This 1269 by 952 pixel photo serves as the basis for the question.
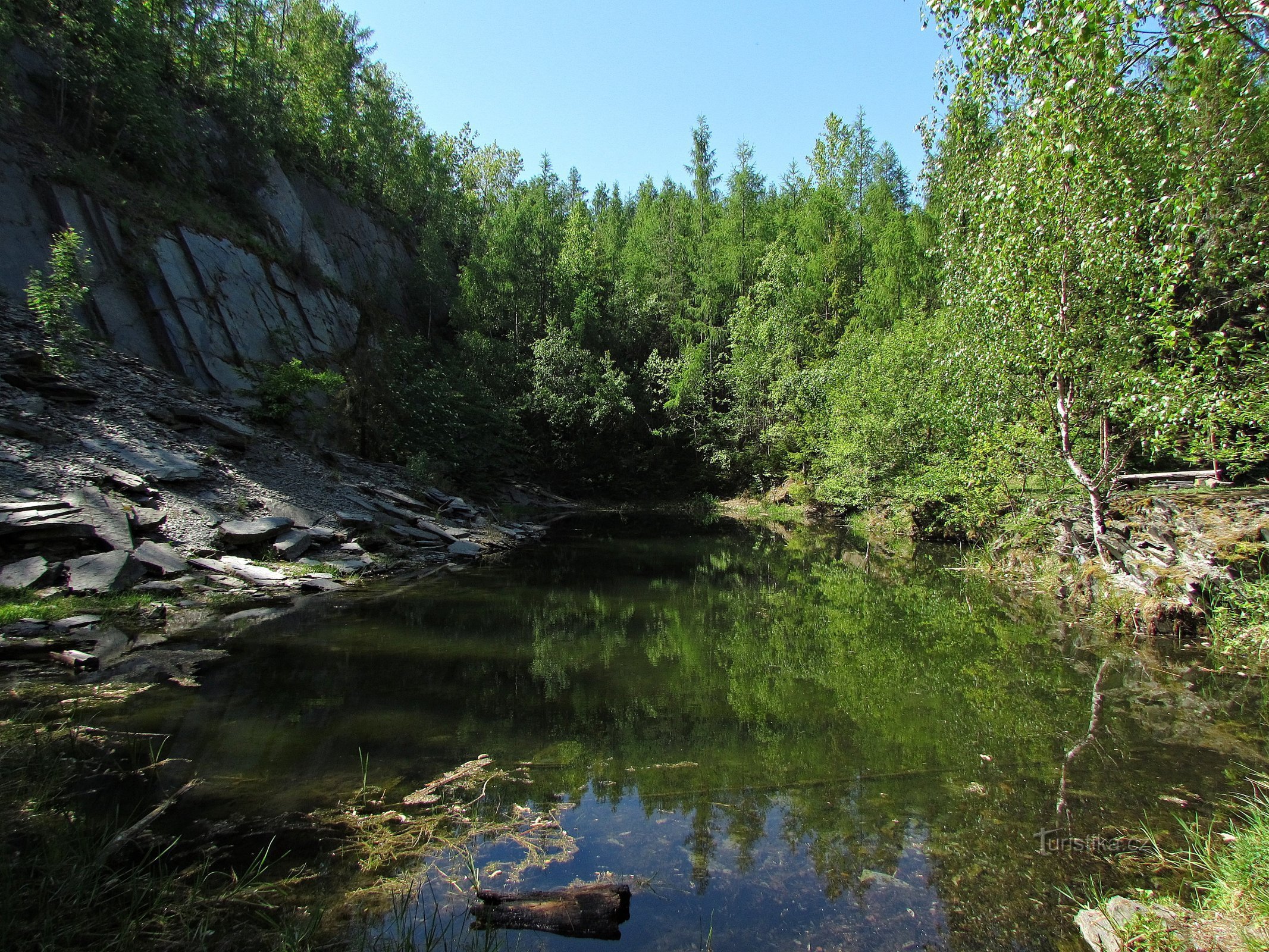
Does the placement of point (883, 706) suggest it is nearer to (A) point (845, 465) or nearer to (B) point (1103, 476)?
(B) point (1103, 476)

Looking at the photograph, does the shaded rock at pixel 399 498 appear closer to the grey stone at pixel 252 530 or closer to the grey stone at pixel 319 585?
the grey stone at pixel 252 530

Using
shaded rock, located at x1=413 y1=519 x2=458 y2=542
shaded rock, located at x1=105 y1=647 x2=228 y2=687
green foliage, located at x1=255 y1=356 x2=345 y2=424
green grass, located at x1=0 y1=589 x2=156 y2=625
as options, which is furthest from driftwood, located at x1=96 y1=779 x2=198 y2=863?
green foliage, located at x1=255 y1=356 x2=345 y2=424

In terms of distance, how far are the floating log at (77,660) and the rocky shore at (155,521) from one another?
0.05 feet

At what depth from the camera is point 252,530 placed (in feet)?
41.4

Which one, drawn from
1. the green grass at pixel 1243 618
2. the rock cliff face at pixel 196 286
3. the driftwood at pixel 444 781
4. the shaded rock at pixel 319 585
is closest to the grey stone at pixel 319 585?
the shaded rock at pixel 319 585

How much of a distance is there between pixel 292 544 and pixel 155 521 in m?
2.37

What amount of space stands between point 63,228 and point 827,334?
35.9 meters

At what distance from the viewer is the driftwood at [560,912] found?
3.64 metres

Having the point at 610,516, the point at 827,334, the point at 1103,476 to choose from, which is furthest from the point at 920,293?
the point at 1103,476

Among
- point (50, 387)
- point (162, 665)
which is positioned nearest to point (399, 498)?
point (50, 387)

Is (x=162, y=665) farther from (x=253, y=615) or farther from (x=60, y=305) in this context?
(x=60, y=305)

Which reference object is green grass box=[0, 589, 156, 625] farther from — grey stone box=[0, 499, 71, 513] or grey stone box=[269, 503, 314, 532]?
grey stone box=[269, 503, 314, 532]

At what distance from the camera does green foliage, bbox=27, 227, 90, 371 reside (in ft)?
45.9

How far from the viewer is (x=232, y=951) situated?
305cm
